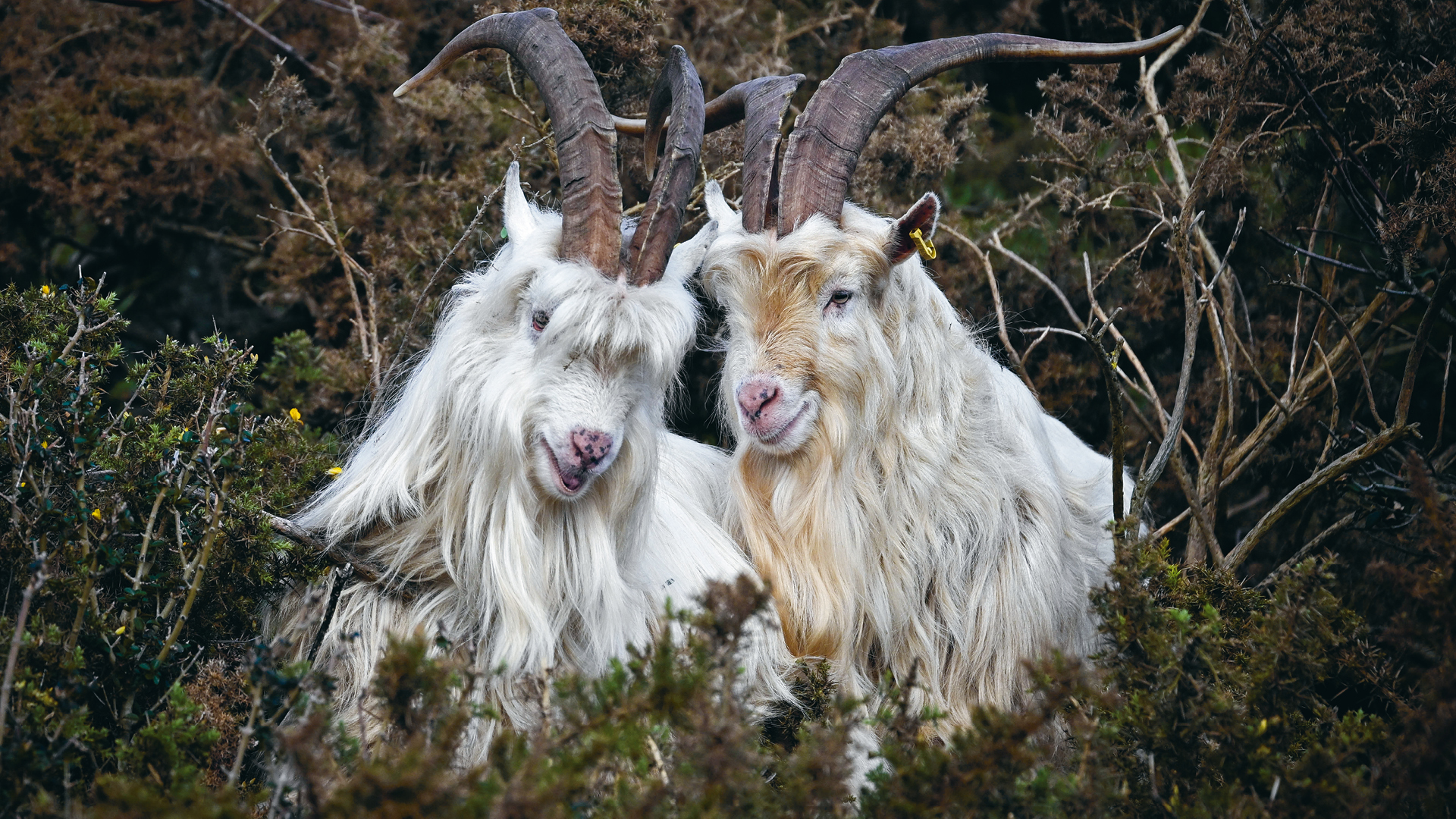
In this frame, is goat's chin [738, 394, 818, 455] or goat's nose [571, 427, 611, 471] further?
goat's chin [738, 394, 818, 455]

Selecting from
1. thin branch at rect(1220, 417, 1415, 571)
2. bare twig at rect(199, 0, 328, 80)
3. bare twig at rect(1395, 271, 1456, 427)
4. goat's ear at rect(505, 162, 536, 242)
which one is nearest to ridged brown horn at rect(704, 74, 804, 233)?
goat's ear at rect(505, 162, 536, 242)

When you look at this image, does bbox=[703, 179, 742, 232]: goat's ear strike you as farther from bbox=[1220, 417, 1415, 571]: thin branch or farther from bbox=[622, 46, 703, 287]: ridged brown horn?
bbox=[1220, 417, 1415, 571]: thin branch

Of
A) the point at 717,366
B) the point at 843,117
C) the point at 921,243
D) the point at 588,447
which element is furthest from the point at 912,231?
the point at 717,366

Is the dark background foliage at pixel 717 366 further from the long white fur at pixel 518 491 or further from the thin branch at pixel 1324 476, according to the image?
the long white fur at pixel 518 491

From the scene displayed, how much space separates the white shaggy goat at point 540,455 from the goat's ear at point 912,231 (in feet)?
2.70

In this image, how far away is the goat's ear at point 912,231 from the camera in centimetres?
409

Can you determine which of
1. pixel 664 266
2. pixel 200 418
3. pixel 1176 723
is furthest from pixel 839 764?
pixel 200 418

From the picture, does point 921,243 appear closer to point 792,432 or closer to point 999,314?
point 792,432

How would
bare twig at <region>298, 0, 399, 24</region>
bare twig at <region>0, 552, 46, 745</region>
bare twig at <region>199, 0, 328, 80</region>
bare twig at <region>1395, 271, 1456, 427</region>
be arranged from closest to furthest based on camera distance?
bare twig at <region>0, 552, 46, 745</region>
bare twig at <region>1395, 271, 1456, 427</region>
bare twig at <region>199, 0, 328, 80</region>
bare twig at <region>298, 0, 399, 24</region>

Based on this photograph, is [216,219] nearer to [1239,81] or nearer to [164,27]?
[164,27]

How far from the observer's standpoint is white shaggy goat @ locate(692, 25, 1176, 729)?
4.11 metres

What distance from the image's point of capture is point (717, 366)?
6.34m

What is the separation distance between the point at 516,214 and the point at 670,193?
2.08 ft

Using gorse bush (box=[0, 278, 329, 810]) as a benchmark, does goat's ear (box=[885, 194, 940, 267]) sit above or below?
above
